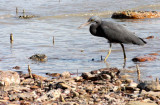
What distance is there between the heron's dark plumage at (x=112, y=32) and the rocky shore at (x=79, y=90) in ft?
7.76

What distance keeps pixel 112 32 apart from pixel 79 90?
11.6ft

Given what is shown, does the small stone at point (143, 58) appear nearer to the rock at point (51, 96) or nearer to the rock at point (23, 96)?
the rock at point (51, 96)

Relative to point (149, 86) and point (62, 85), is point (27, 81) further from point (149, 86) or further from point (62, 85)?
point (149, 86)

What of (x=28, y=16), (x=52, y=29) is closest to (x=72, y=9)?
(x=28, y=16)

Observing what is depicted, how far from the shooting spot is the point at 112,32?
871cm

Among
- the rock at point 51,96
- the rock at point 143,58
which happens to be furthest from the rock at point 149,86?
the rock at point 143,58

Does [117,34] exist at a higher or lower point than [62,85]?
higher

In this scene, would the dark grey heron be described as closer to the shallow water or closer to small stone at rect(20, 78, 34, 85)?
the shallow water

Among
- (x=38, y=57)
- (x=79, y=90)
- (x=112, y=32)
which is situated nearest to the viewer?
(x=79, y=90)

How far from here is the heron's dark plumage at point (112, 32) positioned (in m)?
8.69

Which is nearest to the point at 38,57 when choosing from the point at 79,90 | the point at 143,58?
the point at 143,58

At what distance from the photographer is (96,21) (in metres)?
8.79

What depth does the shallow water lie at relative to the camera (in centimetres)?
781

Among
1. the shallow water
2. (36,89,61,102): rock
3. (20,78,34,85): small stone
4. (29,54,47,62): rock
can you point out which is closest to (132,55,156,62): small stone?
the shallow water
